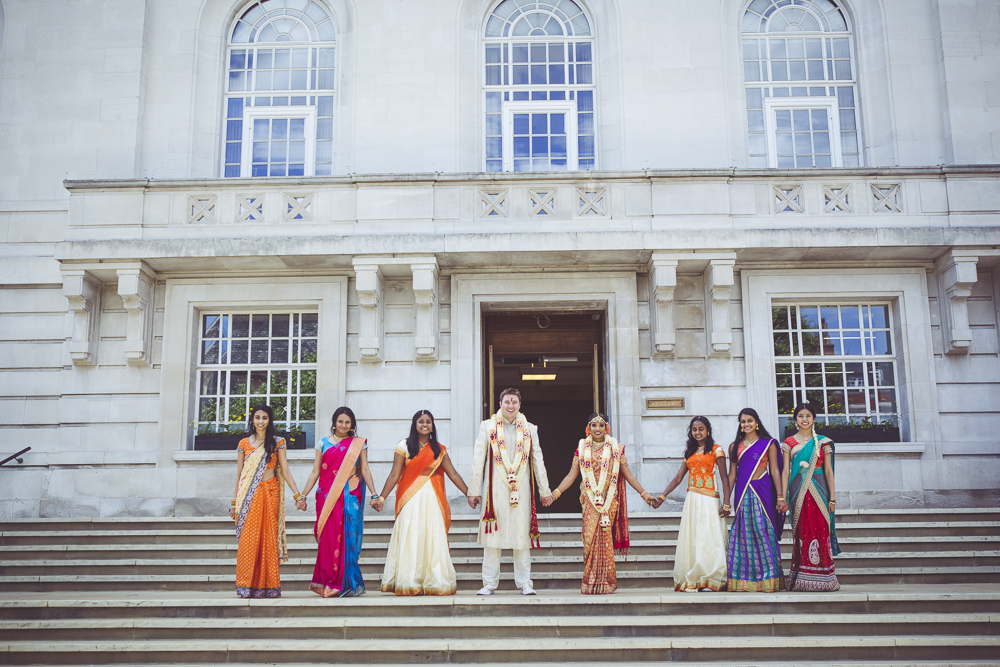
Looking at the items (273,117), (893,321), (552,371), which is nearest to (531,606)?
(893,321)

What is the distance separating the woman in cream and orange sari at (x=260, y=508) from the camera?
8125 millimetres

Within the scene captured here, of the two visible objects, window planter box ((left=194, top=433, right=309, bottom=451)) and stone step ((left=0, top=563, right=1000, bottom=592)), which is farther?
window planter box ((left=194, top=433, right=309, bottom=451))

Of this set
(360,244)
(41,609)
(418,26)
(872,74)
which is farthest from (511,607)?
(872,74)

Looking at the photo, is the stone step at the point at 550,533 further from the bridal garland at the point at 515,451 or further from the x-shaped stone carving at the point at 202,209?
the x-shaped stone carving at the point at 202,209

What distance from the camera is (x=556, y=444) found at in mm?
20406

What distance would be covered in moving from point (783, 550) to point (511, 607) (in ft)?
12.5

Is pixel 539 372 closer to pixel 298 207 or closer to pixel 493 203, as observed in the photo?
pixel 493 203

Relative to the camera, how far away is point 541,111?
1348cm

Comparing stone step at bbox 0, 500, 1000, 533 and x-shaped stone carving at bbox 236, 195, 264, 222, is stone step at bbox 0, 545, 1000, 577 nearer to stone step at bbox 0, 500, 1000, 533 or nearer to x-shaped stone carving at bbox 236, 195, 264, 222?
stone step at bbox 0, 500, 1000, 533

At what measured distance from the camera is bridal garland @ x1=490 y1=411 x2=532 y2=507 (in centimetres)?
824

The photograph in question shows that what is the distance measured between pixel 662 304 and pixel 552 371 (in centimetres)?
664

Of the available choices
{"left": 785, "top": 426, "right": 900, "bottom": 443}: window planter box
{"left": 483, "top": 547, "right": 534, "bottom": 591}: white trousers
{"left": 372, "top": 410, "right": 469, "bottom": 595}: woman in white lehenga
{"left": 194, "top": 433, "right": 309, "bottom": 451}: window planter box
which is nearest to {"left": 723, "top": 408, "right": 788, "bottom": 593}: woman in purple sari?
{"left": 483, "top": 547, "right": 534, "bottom": 591}: white trousers

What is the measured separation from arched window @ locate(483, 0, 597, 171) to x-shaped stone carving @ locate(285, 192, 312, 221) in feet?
9.72

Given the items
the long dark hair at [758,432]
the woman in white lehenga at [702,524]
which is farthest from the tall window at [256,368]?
the long dark hair at [758,432]
